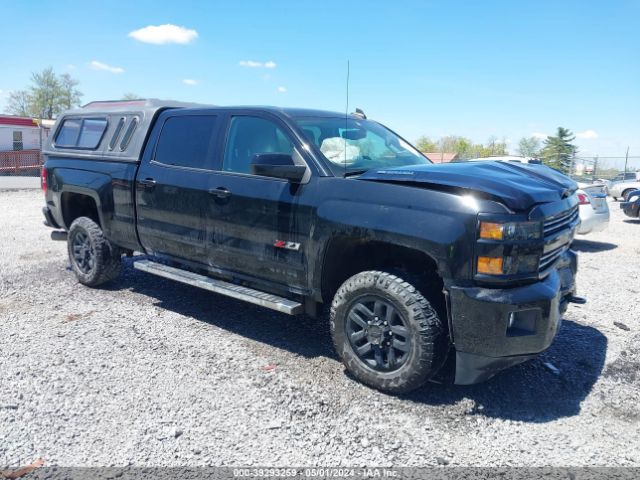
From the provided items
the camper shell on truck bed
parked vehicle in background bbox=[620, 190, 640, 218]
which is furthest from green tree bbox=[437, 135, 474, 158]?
the camper shell on truck bed

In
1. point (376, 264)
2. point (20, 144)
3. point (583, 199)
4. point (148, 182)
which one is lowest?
point (376, 264)

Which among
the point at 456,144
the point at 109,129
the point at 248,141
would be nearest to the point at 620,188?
the point at 248,141

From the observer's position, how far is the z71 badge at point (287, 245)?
402cm

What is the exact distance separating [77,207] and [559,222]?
5.41 m

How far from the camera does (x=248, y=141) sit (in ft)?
14.9

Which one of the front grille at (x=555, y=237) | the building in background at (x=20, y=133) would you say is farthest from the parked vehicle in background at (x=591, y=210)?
the building in background at (x=20, y=133)

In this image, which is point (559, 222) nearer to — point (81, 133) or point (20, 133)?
point (81, 133)

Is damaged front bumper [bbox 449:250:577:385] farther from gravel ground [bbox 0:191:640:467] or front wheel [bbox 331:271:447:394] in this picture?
gravel ground [bbox 0:191:640:467]

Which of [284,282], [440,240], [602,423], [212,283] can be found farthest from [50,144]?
[602,423]

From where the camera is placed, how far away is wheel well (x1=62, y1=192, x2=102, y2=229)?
6277 millimetres

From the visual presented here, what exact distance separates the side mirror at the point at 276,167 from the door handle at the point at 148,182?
1.63m

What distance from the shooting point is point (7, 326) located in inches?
192

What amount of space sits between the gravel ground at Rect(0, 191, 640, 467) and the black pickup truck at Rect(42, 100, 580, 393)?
Answer: 369 millimetres

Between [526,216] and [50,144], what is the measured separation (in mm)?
5740
